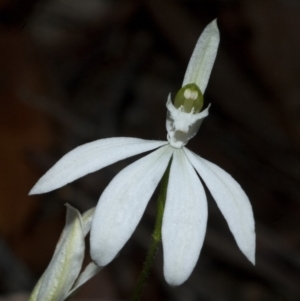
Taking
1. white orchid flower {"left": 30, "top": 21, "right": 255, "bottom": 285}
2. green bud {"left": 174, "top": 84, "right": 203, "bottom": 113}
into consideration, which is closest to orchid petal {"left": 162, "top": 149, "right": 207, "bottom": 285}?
white orchid flower {"left": 30, "top": 21, "right": 255, "bottom": 285}

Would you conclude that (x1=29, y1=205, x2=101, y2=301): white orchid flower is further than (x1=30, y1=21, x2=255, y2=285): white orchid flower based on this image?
Yes

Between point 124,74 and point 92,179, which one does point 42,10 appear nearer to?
point 124,74

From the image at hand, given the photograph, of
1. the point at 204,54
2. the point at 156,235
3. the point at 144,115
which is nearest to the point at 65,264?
the point at 156,235

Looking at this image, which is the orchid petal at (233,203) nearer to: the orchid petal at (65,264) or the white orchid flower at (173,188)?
the white orchid flower at (173,188)

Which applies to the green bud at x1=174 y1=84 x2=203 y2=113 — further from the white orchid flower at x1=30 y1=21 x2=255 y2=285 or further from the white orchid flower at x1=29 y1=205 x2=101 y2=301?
the white orchid flower at x1=29 y1=205 x2=101 y2=301

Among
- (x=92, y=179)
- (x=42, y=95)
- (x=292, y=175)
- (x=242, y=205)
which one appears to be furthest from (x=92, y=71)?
(x=242, y=205)

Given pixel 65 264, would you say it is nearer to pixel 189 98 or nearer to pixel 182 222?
pixel 182 222
